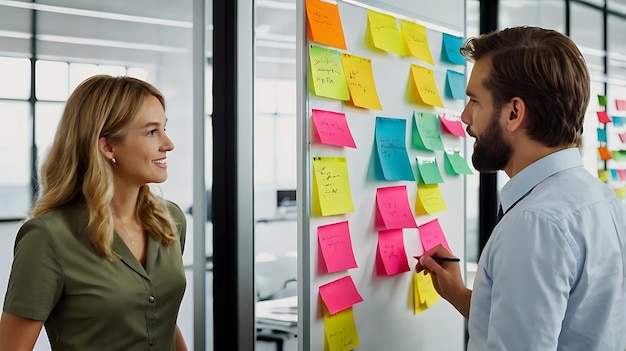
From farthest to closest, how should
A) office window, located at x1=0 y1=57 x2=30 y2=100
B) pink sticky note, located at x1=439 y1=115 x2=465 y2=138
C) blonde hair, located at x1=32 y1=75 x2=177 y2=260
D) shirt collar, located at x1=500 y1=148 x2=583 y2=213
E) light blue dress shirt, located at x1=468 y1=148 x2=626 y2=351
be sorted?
pink sticky note, located at x1=439 y1=115 x2=465 y2=138, office window, located at x1=0 y1=57 x2=30 y2=100, blonde hair, located at x1=32 y1=75 x2=177 y2=260, shirt collar, located at x1=500 y1=148 x2=583 y2=213, light blue dress shirt, located at x1=468 y1=148 x2=626 y2=351

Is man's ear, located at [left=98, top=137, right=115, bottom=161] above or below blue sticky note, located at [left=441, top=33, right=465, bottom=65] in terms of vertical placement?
below

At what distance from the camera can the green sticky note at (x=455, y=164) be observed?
212cm

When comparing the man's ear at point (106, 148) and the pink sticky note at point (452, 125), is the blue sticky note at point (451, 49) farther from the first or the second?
the man's ear at point (106, 148)

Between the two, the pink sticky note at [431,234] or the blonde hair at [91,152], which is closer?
the blonde hair at [91,152]

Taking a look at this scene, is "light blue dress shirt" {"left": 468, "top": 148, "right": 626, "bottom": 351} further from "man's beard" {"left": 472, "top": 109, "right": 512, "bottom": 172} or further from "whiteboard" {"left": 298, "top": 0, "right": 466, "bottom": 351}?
"whiteboard" {"left": 298, "top": 0, "right": 466, "bottom": 351}

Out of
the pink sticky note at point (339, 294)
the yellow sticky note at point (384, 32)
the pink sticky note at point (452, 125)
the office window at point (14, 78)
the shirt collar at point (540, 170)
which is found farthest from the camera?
the pink sticky note at point (452, 125)

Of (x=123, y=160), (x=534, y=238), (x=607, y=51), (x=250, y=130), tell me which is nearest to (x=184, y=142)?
(x=250, y=130)

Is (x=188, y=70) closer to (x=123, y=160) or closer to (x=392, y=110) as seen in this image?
(x=123, y=160)

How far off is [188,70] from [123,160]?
439mm

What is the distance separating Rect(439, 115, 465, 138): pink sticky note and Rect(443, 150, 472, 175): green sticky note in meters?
0.07

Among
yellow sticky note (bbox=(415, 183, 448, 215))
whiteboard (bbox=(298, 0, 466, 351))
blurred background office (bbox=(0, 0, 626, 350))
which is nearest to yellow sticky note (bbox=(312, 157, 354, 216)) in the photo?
whiteboard (bbox=(298, 0, 466, 351))

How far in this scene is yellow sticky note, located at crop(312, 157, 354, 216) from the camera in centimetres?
161

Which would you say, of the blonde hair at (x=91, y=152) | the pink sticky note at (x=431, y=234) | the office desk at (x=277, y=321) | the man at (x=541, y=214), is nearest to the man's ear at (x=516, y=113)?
the man at (x=541, y=214)

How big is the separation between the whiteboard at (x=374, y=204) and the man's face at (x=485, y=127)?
1.37ft
